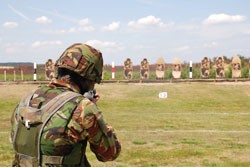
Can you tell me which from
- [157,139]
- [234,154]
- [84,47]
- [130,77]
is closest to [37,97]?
[84,47]

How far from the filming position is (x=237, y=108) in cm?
1546

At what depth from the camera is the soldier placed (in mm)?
2758

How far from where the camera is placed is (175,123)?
11875 mm

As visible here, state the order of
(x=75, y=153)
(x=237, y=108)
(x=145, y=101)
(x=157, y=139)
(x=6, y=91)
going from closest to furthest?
(x=75, y=153) → (x=157, y=139) → (x=237, y=108) → (x=145, y=101) → (x=6, y=91)

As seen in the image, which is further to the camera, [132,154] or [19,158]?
[132,154]

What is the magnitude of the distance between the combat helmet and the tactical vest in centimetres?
16

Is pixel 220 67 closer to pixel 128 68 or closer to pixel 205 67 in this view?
pixel 205 67

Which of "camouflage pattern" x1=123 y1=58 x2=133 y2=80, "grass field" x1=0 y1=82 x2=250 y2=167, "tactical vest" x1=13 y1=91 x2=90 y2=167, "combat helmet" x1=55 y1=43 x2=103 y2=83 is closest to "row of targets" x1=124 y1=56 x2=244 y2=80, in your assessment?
"camouflage pattern" x1=123 y1=58 x2=133 y2=80

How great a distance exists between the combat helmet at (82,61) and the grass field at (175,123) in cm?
448

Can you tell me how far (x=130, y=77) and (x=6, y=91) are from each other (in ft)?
31.1

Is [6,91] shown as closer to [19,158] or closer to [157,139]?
[157,139]

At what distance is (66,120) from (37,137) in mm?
215

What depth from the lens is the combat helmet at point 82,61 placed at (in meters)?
2.88

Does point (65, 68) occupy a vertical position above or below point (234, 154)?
above
